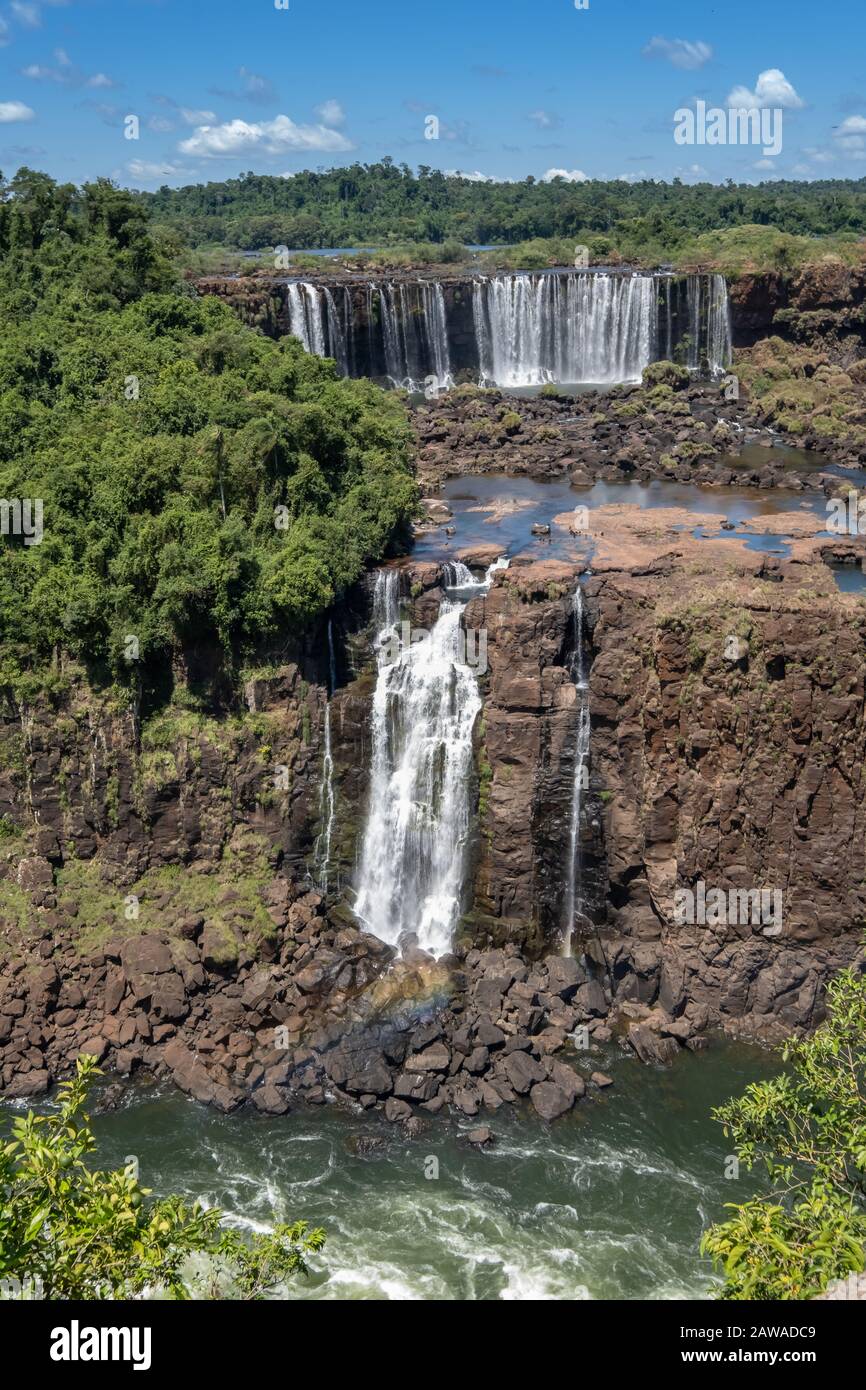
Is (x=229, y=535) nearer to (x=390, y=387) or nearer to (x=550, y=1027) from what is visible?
(x=550, y=1027)

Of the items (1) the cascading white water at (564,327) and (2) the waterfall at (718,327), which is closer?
(1) the cascading white water at (564,327)

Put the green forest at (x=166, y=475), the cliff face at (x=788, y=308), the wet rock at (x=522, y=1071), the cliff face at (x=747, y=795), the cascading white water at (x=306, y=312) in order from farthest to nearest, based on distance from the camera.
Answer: the cliff face at (x=788, y=308), the cascading white water at (x=306, y=312), the green forest at (x=166, y=475), the cliff face at (x=747, y=795), the wet rock at (x=522, y=1071)

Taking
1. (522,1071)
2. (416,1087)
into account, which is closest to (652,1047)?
(522,1071)

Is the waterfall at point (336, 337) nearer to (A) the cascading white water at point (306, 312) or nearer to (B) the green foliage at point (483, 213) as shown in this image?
(A) the cascading white water at point (306, 312)

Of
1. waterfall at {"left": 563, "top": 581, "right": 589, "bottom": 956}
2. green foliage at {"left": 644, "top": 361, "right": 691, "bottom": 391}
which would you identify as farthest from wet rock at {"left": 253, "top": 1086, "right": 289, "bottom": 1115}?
green foliage at {"left": 644, "top": 361, "right": 691, "bottom": 391}

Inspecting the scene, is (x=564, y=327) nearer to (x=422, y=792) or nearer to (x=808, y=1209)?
(x=422, y=792)

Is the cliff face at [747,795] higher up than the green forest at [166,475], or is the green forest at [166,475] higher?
the green forest at [166,475]

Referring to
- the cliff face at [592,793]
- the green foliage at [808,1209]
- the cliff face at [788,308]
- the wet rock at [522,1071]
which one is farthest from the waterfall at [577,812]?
the cliff face at [788,308]
